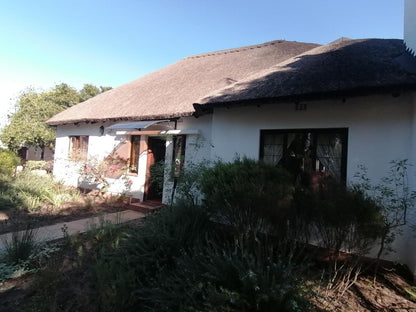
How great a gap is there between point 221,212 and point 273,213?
3.46ft

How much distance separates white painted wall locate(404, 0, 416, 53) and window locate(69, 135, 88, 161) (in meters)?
13.2

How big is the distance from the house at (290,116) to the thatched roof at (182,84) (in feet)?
0.28

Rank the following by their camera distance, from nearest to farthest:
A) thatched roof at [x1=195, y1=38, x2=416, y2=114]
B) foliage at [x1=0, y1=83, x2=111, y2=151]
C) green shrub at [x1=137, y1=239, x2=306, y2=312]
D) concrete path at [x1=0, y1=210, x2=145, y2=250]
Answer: green shrub at [x1=137, y1=239, x2=306, y2=312]
thatched roof at [x1=195, y1=38, x2=416, y2=114]
concrete path at [x1=0, y1=210, x2=145, y2=250]
foliage at [x1=0, y1=83, x2=111, y2=151]

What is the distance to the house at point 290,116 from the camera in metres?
4.83

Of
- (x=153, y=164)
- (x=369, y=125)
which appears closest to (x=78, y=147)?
(x=153, y=164)

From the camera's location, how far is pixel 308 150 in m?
5.88

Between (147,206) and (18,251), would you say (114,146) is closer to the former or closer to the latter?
(147,206)

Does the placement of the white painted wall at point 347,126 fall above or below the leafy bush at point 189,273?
above

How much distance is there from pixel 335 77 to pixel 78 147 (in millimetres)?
13428

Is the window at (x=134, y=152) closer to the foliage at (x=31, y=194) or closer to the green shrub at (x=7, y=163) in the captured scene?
the foliage at (x=31, y=194)

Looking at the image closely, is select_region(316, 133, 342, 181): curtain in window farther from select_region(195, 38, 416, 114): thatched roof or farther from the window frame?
the window frame

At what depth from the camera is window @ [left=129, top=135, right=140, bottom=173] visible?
10906 millimetres

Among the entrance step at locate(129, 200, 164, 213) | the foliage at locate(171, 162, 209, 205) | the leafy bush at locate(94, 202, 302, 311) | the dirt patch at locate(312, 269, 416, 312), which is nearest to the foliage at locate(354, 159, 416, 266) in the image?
the dirt patch at locate(312, 269, 416, 312)

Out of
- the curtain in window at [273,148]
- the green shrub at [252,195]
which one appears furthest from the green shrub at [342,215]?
the curtain in window at [273,148]
